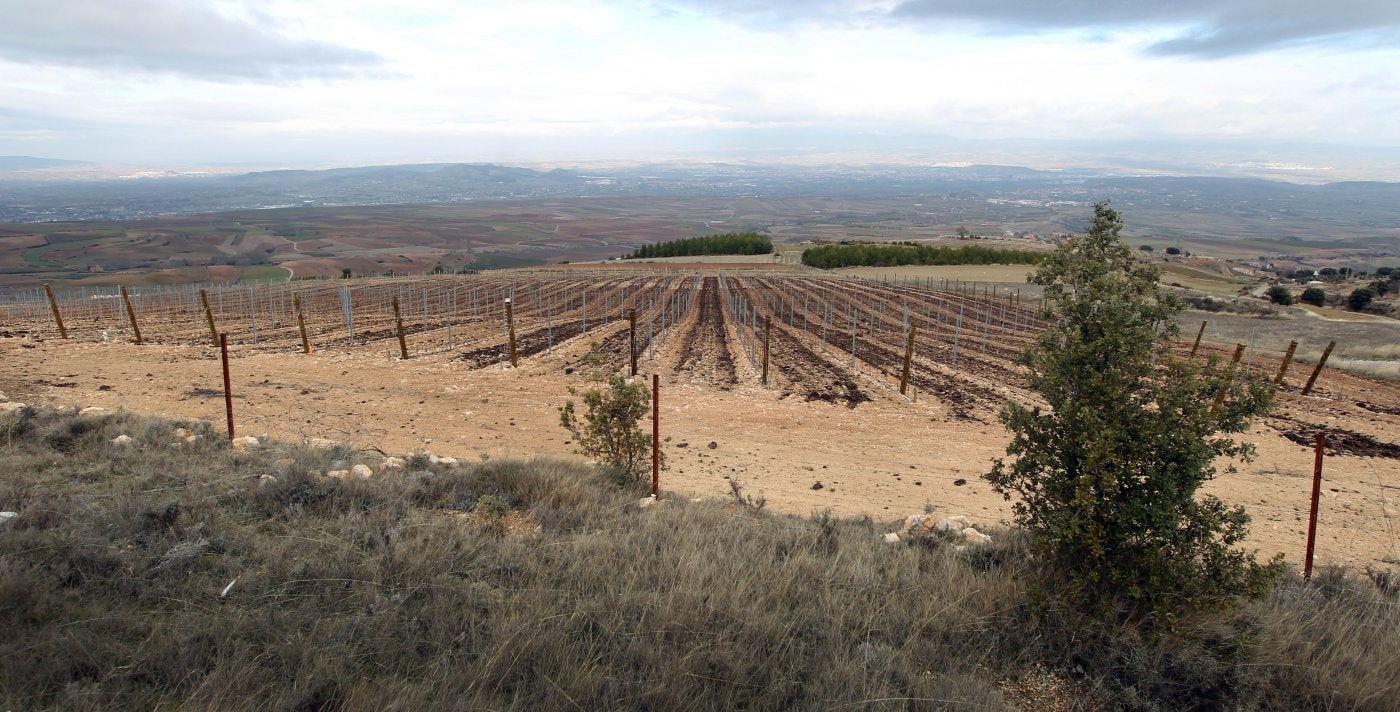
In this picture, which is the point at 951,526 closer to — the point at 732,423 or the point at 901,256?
the point at 732,423

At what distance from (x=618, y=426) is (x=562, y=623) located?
177 inches

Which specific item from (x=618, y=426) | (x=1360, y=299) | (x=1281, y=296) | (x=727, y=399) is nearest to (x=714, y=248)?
(x=1281, y=296)

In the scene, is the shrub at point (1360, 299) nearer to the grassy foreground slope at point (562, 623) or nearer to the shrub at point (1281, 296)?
the shrub at point (1281, 296)

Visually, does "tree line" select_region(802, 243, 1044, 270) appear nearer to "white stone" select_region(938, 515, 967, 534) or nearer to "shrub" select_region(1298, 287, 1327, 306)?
"shrub" select_region(1298, 287, 1327, 306)

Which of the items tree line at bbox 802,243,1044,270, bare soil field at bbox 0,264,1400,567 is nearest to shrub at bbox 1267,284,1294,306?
bare soil field at bbox 0,264,1400,567

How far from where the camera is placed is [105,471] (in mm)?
6145

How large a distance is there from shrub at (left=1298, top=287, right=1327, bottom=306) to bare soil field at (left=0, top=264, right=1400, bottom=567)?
774 inches

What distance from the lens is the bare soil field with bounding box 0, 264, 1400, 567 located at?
9766 millimetres

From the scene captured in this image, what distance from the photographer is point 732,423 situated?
1331 cm

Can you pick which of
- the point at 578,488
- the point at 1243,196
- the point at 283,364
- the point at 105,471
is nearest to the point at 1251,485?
the point at 578,488

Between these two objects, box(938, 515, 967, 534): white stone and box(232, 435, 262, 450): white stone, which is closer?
box(938, 515, 967, 534): white stone

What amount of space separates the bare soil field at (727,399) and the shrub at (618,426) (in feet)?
1.66

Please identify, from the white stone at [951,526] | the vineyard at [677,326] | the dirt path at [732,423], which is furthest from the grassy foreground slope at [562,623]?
the vineyard at [677,326]

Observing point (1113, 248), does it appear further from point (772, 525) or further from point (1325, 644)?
point (772, 525)
